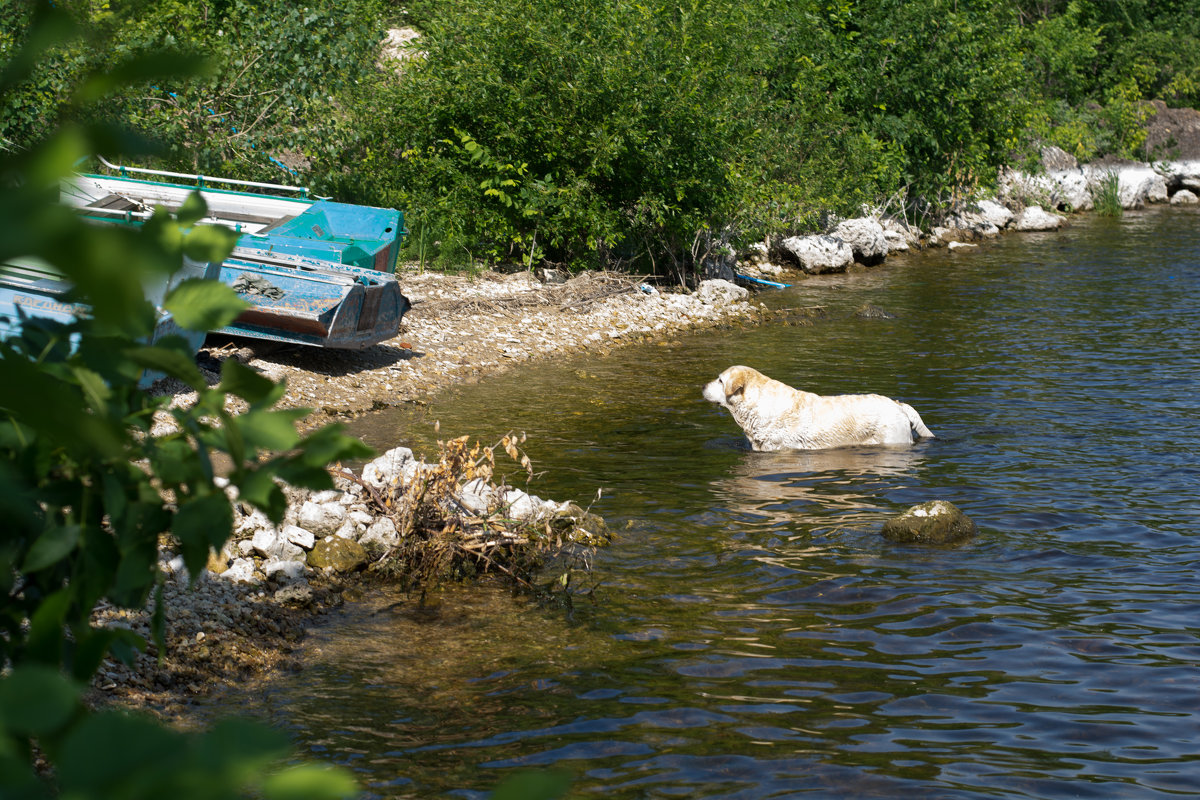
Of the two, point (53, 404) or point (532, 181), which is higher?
point (532, 181)

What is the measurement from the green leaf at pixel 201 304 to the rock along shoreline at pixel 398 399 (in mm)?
473

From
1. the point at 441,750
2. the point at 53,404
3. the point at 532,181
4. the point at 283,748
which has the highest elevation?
the point at 532,181

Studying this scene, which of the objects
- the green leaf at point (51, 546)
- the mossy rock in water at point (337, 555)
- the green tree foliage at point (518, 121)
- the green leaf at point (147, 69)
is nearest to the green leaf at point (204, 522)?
the green leaf at point (51, 546)

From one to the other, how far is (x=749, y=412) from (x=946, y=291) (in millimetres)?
12800

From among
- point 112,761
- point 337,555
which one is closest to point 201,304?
point 112,761

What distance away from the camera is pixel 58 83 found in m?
13.4

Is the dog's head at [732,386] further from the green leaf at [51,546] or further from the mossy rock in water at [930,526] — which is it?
the green leaf at [51,546]

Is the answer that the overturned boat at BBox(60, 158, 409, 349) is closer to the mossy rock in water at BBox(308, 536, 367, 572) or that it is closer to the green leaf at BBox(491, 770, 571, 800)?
the mossy rock in water at BBox(308, 536, 367, 572)

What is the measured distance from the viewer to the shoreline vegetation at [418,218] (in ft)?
3.39

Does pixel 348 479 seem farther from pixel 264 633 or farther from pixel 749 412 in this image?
pixel 749 412

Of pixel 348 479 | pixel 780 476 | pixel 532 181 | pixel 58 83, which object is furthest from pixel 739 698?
pixel 532 181

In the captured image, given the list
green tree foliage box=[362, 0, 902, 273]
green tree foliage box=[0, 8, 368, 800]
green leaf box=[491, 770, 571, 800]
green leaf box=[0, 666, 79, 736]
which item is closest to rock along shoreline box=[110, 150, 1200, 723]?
green tree foliage box=[0, 8, 368, 800]

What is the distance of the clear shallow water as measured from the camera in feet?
16.3

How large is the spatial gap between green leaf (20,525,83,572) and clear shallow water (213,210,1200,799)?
3308mm
